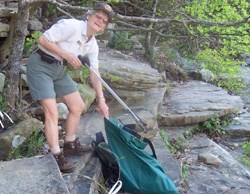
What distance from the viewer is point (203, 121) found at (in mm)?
7922

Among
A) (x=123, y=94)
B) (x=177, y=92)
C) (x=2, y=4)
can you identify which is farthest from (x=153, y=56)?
(x=2, y=4)

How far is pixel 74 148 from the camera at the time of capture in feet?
14.6

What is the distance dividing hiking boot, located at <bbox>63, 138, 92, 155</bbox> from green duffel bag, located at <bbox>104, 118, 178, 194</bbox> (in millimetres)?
519

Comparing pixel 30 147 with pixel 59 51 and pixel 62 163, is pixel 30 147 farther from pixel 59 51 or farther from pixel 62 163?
pixel 59 51

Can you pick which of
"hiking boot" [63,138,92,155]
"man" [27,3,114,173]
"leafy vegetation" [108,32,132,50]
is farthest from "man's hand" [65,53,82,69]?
"leafy vegetation" [108,32,132,50]

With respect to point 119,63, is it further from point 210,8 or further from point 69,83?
point 69,83

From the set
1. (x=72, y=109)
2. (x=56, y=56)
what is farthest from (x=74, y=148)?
(x=56, y=56)

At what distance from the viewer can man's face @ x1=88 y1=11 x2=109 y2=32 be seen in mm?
3807

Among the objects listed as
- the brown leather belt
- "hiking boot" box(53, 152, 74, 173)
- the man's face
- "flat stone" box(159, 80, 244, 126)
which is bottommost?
"flat stone" box(159, 80, 244, 126)

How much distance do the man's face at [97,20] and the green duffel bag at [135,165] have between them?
1.01 meters

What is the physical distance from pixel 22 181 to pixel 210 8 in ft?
14.7

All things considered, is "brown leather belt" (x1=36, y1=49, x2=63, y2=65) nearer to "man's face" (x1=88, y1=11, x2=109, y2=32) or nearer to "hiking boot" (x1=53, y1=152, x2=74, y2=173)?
"man's face" (x1=88, y1=11, x2=109, y2=32)

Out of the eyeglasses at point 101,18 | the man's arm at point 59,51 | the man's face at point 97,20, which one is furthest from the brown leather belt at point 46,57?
the eyeglasses at point 101,18

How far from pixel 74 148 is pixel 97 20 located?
155cm
